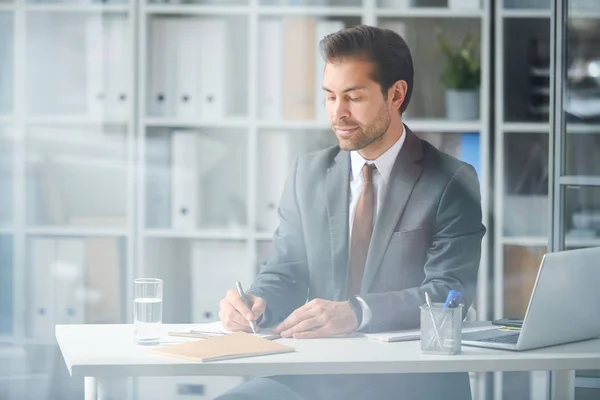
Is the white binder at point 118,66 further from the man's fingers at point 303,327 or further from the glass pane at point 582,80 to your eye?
the glass pane at point 582,80

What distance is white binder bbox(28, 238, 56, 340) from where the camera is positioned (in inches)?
110

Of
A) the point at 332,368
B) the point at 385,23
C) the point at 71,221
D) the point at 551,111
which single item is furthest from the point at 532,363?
the point at 71,221

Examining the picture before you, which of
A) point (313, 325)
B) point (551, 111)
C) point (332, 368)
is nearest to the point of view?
point (332, 368)

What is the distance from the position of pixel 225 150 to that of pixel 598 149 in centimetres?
120

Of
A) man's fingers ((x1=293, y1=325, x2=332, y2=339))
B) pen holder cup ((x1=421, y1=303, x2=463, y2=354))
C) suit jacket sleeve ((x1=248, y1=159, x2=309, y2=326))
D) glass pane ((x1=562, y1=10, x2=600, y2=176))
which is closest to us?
pen holder cup ((x1=421, y1=303, x2=463, y2=354))

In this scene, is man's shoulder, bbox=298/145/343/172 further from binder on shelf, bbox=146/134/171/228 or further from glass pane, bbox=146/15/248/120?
binder on shelf, bbox=146/134/171/228

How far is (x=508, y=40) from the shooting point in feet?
9.07

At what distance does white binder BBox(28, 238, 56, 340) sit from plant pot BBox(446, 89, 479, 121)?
4.46 feet

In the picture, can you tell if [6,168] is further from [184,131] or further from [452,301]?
[452,301]

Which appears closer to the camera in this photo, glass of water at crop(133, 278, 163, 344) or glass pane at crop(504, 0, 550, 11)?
glass of water at crop(133, 278, 163, 344)

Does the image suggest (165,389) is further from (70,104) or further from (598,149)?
(598,149)

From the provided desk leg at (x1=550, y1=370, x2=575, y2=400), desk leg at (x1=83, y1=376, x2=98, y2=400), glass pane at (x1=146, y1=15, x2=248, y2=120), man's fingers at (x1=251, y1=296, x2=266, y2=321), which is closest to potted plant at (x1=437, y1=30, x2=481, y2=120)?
glass pane at (x1=146, y1=15, x2=248, y2=120)

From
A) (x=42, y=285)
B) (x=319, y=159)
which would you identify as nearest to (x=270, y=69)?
(x=319, y=159)

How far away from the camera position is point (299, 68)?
274cm
